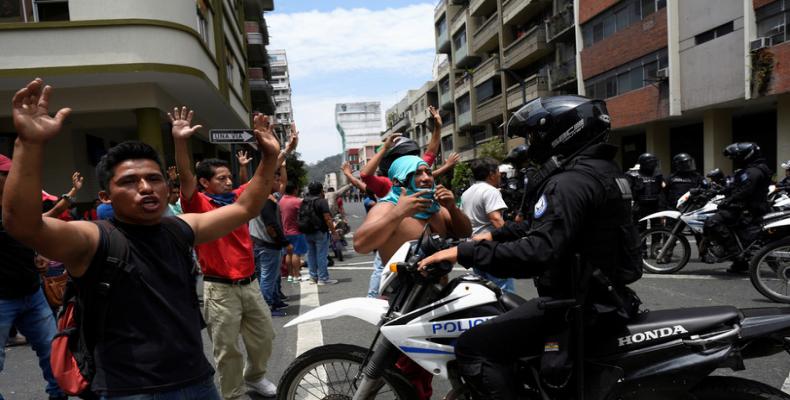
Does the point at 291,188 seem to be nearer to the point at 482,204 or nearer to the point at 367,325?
the point at 367,325

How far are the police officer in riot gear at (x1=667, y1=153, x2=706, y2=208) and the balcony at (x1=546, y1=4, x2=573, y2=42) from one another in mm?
19940

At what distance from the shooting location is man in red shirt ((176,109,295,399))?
370 centimetres

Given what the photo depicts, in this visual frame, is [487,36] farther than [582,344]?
Yes

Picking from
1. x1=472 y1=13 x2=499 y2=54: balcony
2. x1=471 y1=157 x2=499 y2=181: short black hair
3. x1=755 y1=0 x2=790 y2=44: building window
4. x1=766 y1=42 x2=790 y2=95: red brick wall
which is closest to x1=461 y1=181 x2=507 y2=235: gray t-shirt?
x1=471 y1=157 x2=499 y2=181: short black hair

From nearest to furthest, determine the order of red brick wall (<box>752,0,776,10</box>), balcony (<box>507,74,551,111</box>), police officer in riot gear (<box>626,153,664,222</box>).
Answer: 1. police officer in riot gear (<box>626,153,664,222</box>)
2. red brick wall (<box>752,0,776,10</box>)
3. balcony (<box>507,74,551,111</box>)

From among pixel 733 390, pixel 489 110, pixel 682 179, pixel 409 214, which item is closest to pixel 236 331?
pixel 409 214

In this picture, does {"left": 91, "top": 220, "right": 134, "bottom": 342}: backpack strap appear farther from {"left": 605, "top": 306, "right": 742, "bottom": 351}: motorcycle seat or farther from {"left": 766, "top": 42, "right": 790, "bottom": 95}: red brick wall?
{"left": 766, "top": 42, "right": 790, "bottom": 95}: red brick wall

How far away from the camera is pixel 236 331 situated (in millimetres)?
3834

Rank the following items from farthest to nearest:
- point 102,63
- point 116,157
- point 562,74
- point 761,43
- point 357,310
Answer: point 562,74, point 761,43, point 102,63, point 357,310, point 116,157

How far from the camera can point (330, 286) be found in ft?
28.3

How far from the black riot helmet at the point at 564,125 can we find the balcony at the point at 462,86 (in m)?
44.2

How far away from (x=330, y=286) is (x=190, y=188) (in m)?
5.42

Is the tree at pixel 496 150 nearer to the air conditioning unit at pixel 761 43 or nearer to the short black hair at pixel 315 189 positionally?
the air conditioning unit at pixel 761 43

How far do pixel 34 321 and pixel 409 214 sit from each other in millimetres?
2671
